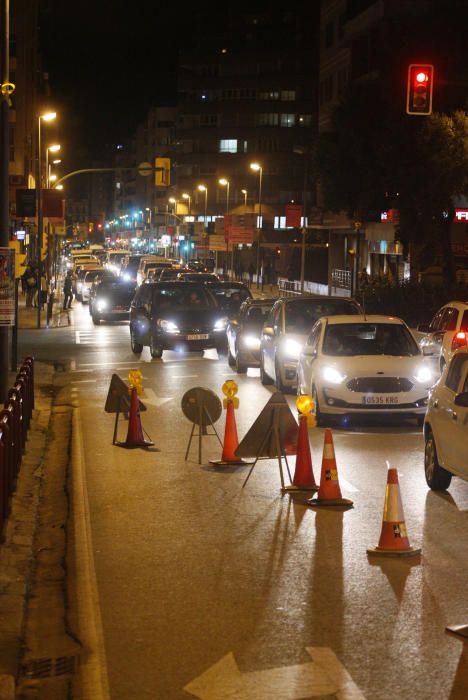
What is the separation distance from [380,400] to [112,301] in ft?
96.4

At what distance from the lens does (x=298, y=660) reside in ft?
23.1

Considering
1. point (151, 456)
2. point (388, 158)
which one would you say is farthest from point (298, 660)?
point (388, 158)

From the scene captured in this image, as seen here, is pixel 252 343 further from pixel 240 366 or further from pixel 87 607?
pixel 87 607

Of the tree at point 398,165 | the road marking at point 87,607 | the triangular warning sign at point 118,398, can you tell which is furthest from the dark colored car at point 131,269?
the road marking at point 87,607

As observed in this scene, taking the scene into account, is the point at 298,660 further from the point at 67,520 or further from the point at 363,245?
the point at 363,245

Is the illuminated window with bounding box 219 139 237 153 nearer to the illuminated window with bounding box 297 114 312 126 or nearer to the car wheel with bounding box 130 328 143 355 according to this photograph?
the illuminated window with bounding box 297 114 312 126

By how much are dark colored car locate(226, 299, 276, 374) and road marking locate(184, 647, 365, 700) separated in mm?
19320

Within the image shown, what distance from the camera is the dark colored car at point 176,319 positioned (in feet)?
101

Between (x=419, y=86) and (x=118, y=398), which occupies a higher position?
(x=419, y=86)

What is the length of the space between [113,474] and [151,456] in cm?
131

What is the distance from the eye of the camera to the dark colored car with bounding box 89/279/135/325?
4581cm

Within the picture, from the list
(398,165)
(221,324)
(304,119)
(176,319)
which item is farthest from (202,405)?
(304,119)

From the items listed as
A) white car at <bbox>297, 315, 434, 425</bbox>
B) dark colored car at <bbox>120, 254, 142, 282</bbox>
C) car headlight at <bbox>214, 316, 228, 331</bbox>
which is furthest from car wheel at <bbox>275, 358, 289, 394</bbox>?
dark colored car at <bbox>120, 254, 142, 282</bbox>

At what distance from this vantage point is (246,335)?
26.4 metres
